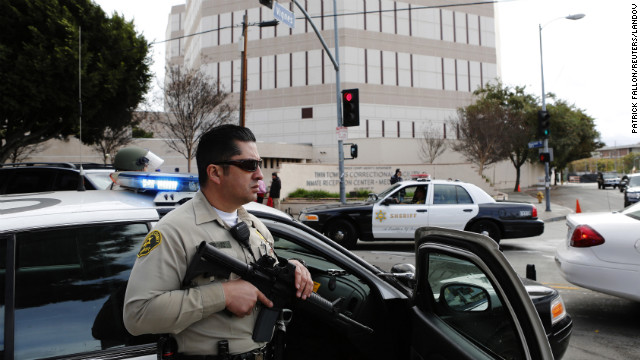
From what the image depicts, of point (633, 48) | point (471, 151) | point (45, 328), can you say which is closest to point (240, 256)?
point (45, 328)

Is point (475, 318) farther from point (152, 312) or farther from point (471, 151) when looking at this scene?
point (471, 151)

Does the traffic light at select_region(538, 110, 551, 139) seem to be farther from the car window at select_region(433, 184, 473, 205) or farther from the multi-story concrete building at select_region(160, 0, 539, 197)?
the multi-story concrete building at select_region(160, 0, 539, 197)

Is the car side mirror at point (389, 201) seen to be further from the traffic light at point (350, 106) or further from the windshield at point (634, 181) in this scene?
the windshield at point (634, 181)

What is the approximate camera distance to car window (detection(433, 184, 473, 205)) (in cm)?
941

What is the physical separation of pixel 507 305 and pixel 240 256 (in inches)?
40.7

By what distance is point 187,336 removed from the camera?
1.48 meters

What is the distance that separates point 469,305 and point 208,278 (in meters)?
1.23

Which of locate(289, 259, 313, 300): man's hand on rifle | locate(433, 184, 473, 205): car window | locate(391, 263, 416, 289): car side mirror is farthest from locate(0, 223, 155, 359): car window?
locate(433, 184, 473, 205): car window

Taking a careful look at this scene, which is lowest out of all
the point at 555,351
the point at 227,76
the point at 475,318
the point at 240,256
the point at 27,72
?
the point at 555,351

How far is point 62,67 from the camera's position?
14680 millimetres

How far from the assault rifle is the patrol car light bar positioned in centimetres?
110

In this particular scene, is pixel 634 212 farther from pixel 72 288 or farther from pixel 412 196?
pixel 72 288

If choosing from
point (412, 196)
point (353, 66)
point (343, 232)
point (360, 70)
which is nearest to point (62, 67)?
point (343, 232)

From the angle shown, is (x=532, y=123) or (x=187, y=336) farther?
(x=532, y=123)
